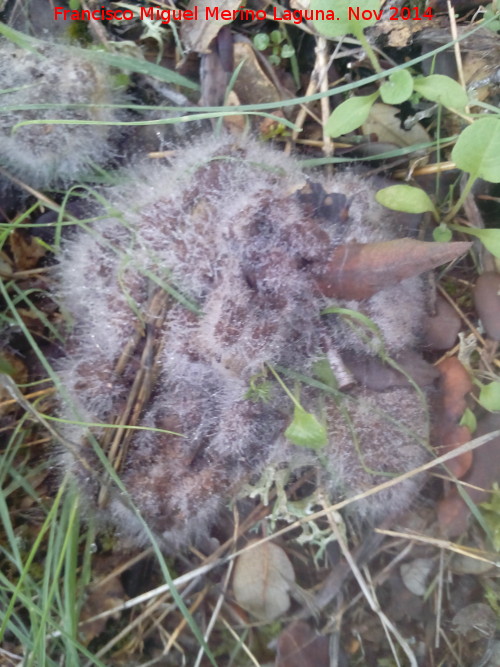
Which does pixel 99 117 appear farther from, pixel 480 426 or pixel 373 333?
pixel 480 426

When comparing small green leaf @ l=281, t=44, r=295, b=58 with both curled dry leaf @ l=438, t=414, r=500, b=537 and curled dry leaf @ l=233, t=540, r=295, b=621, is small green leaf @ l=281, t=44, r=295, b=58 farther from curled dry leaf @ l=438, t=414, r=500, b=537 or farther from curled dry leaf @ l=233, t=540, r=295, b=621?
curled dry leaf @ l=233, t=540, r=295, b=621

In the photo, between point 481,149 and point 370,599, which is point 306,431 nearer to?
point 370,599

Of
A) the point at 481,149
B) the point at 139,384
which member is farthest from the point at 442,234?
the point at 139,384

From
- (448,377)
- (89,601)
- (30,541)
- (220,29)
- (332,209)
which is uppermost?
(220,29)

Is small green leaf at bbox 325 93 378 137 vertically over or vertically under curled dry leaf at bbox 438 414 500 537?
over

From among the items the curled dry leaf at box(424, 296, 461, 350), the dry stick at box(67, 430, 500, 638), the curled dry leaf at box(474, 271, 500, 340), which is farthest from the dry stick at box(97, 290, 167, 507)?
the curled dry leaf at box(474, 271, 500, 340)

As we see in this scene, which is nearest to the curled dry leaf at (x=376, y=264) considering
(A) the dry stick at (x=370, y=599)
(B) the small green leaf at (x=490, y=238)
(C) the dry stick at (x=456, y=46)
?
(B) the small green leaf at (x=490, y=238)

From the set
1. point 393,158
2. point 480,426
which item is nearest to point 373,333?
point 480,426
